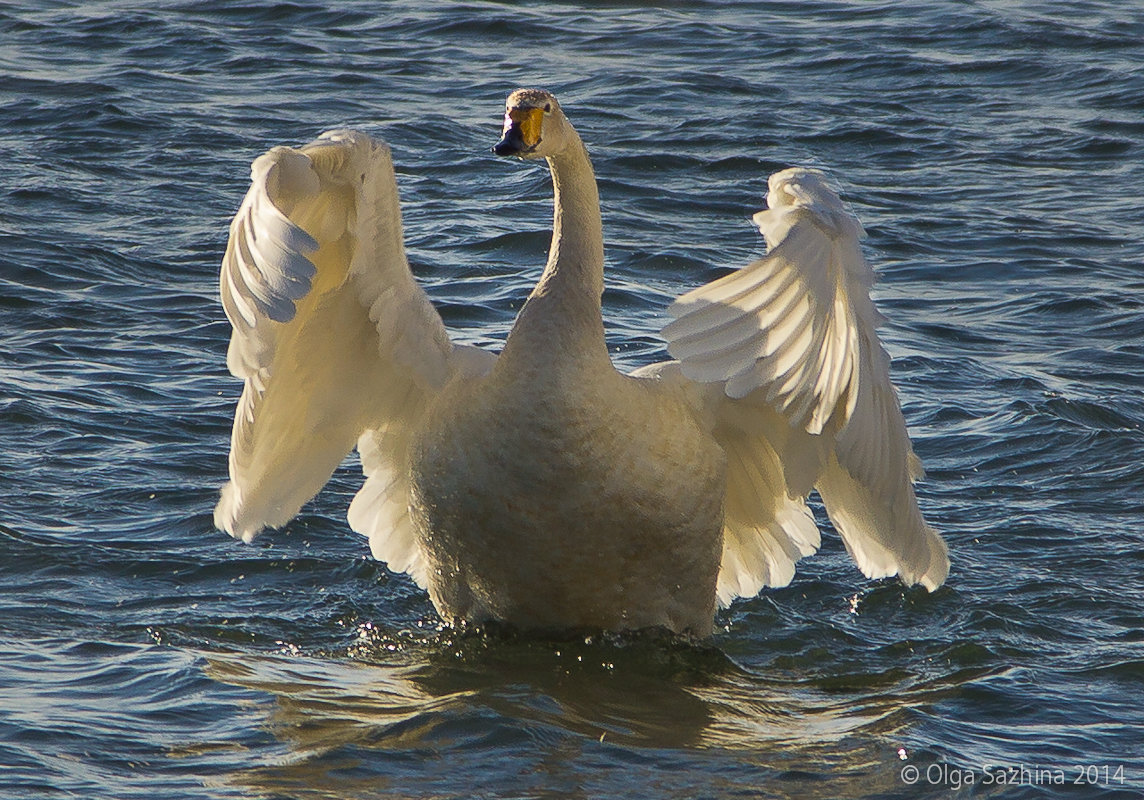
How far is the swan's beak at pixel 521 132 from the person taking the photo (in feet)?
18.4

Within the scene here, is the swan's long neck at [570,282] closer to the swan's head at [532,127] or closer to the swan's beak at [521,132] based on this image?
the swan's head at [532,127]

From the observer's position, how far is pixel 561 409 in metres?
5.73

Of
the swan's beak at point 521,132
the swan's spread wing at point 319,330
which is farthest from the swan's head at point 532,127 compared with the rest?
the swan's spread wing at point 319,330

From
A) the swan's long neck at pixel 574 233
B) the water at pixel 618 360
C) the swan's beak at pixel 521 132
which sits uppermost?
the swan's beak at pixel 521 132

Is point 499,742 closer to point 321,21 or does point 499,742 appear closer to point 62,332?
point 62,332

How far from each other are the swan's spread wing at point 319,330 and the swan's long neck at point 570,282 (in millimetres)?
494

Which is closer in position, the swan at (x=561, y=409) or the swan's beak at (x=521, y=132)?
the swan at (x=561, y=409)

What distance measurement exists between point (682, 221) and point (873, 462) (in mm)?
6088

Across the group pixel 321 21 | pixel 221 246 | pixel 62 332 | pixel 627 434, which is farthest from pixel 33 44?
pixel 627 434

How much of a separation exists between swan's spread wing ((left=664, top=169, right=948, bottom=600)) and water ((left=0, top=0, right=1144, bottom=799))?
1.48ft

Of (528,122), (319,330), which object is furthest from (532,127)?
(319,330)

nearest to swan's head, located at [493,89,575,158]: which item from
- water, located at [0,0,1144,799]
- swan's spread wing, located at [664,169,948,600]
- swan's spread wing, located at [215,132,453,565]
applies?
swan's spread wing, located at [215,132,453,565]

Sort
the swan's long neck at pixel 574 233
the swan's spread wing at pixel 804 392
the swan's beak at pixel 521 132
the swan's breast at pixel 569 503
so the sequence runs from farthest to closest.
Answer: the swan's long neck at pixel 574 233 < the swan's breast at pixel 569 503 < the swan's beak at pixel 521 132 < the swan's spread wing at pixel 804 392

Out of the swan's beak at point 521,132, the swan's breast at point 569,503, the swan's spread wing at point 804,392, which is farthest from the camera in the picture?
the swan's breast at point 569,503
